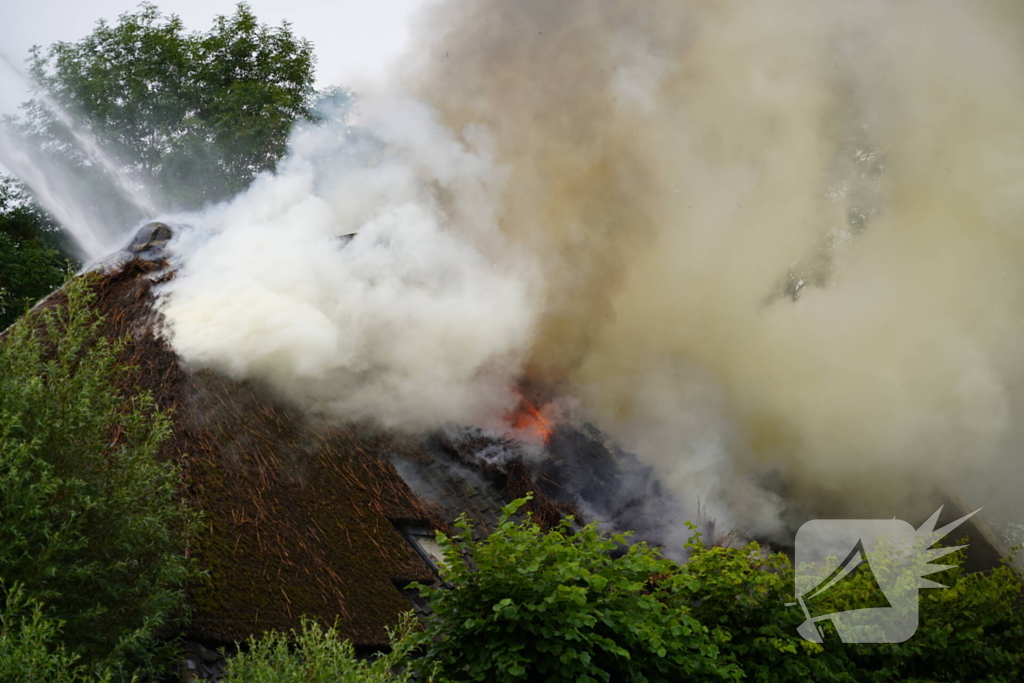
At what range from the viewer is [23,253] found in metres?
19.7

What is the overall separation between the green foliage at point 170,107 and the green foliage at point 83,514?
17.5m

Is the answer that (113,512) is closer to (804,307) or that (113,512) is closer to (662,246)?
(662,246)

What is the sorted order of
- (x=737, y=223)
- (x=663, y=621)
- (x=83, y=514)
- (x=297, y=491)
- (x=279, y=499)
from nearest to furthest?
(x=83, y=514) → (x=663, y=621) → (x=279, y=499) → (x=297, y=491) → (x=737, y=223)

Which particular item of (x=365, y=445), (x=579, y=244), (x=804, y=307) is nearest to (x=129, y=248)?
(x=365, y=445)

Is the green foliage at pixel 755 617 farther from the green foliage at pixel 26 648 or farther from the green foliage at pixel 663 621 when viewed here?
the green foliage at pixel 26 648

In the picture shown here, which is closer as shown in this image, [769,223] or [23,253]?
[769,223]

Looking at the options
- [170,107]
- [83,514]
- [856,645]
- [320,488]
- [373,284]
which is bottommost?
[83,514]

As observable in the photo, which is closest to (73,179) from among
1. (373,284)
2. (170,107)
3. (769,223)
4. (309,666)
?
(170,107)

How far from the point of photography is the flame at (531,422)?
1147cm

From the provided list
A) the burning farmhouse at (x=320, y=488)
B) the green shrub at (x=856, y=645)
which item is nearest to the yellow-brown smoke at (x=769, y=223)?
the burning farmhouse at (x=320, y=488)

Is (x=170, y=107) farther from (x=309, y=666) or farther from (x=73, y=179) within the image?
(x=309, y=666)

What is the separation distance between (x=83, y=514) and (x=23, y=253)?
58.6ft

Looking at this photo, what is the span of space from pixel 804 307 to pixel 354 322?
30.6 ft

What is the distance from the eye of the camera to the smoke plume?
13.2m
